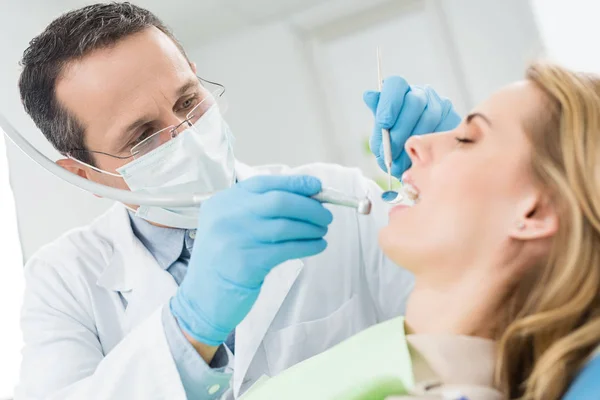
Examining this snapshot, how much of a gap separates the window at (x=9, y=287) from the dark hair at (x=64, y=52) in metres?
1.15

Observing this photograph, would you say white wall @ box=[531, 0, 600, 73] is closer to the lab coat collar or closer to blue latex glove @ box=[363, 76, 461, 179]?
blue latex glove @ box=[363, 76, 461, 179]

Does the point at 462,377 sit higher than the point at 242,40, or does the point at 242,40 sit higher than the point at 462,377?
the point at 242,40

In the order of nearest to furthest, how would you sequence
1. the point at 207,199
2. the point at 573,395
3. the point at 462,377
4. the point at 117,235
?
the point at 573,395
the point at 462,377
the point at 207,199
the point at 117,235

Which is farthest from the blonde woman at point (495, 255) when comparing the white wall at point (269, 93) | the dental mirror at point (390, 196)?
the white wall at point (269, 93)

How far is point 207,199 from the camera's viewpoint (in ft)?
4.09

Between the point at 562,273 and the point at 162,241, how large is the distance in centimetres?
110

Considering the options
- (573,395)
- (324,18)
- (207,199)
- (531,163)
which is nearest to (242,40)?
(324,18)

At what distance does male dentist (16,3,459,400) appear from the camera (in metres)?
1.39

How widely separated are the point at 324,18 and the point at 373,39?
334 millimetres

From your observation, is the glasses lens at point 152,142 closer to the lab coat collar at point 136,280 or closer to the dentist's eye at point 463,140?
the lab coat collar at point 136,280

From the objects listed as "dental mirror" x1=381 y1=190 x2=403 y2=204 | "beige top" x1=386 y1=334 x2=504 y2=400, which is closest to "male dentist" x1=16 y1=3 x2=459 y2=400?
"dental mirror" x1=381 y1=190 x2=403 y2=204

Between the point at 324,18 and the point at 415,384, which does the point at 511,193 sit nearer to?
the point at 415,384

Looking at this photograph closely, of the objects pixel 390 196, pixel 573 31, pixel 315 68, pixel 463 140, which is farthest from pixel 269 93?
pixel 463 140

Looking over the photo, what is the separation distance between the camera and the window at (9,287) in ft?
7.99
